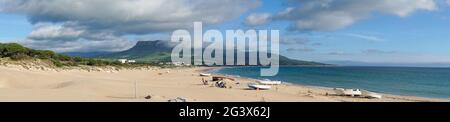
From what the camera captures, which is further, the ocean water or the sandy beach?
the ocean water

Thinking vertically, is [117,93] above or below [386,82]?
above

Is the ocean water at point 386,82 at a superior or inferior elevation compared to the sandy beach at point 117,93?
inferior

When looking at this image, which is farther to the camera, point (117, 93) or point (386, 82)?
point (386, 82)

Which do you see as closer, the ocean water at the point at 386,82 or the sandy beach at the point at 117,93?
the sandy beach at the point at 117,93

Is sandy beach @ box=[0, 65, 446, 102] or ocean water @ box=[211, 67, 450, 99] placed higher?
sandy beach @ box=[0, 65, 446, 102]
